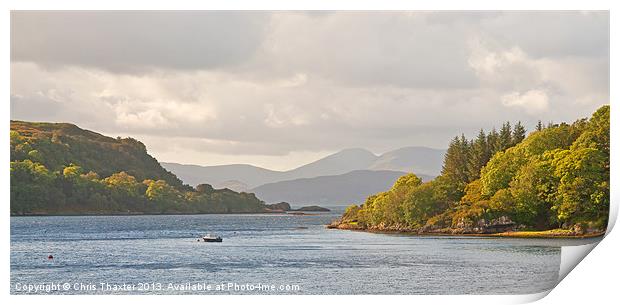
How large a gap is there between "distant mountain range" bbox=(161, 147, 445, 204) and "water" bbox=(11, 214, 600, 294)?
858 mm

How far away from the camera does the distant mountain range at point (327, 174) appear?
15711 mm

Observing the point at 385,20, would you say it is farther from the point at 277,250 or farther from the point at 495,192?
the point at 495,192

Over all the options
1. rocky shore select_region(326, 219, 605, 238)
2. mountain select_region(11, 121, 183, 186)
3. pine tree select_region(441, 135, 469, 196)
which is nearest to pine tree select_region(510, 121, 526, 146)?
pine tree select_region(441, 135, 469, 196)

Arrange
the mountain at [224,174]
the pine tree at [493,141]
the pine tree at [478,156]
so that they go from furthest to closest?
the pine tree at [478,156], the pine tree at [493,141], the mountain at [224,174]

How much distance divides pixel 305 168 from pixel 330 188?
1074mm

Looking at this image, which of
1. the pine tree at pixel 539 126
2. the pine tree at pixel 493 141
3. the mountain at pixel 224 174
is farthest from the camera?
the pine tree at pixel 493 141

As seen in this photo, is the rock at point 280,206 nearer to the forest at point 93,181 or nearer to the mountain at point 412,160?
the forest at point 93,181

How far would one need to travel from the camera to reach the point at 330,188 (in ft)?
54.8

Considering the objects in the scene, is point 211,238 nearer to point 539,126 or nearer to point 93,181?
point 93,181

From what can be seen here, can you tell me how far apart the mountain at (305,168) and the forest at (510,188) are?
752mm

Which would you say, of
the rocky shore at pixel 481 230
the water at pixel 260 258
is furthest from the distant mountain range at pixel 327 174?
the rocky shore at pixel 481 230

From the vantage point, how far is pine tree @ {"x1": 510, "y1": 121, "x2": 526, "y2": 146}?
16597 millimetres

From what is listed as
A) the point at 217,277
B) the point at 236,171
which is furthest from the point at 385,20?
the point at 217,277

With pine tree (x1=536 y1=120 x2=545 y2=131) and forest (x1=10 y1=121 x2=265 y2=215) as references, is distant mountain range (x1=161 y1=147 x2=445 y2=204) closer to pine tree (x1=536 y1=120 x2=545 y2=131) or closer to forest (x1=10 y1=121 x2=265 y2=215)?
forest (x1=10 y1=121 x2=265 y2=215)
